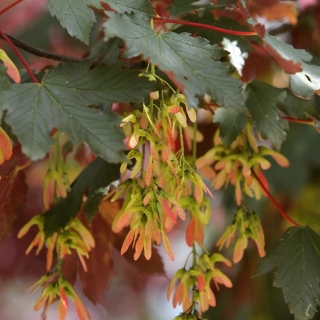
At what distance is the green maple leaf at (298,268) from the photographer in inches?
22.8

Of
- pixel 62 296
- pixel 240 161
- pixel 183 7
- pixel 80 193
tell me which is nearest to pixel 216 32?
pixel 183 7

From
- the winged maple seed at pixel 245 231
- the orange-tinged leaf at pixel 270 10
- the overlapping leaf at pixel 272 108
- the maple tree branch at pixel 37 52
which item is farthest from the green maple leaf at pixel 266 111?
the orange-tinged leaf at pixel 270 10

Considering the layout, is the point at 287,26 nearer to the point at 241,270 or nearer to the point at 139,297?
the point at 241,270

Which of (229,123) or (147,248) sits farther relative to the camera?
(229,123)

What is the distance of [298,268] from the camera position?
60 centimetres

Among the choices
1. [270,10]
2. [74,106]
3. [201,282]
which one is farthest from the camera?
[270,10]

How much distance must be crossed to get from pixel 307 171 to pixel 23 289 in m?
0.71

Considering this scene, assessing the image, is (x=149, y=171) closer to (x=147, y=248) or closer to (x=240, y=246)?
(x=147, y=248)

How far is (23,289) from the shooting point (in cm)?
123

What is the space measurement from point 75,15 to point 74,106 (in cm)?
10

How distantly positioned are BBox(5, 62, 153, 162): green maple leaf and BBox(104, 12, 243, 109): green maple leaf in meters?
0.04

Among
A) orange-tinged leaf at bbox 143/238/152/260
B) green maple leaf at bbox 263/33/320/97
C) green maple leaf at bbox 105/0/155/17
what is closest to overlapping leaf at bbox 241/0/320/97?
green maple leaf at bbox 263/33/320/97

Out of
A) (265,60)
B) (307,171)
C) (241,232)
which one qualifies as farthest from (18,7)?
(241,232)

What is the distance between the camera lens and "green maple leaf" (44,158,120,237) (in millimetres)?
623
